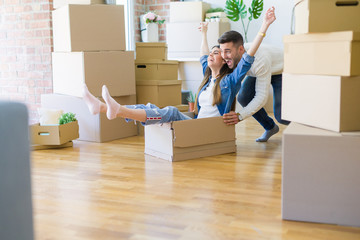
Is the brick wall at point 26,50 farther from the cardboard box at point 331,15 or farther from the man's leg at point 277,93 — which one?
the cardboard box at point 331,15

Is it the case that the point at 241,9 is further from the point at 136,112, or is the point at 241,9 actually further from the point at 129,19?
the point at 136,112

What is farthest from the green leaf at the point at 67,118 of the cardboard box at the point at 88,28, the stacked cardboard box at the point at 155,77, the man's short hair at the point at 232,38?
the man's short hair at the point at 232,38

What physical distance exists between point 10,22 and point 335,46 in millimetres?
3324

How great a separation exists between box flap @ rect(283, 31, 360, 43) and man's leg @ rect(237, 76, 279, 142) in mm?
1438

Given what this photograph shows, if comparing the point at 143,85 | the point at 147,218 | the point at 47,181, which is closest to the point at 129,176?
the point at 47,181

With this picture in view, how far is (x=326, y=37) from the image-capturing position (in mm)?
1818

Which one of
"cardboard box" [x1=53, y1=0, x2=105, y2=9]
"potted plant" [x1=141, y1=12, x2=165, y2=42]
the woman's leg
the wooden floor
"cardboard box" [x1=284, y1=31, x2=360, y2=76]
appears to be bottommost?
the wooden floor

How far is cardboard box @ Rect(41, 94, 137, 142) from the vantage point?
11.8 feet

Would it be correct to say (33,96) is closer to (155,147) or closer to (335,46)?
(155,147)

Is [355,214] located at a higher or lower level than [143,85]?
lower

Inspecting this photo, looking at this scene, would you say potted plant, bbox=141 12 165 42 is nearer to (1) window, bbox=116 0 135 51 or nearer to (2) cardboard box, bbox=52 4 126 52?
(1) window, bbox=116 0 135 51

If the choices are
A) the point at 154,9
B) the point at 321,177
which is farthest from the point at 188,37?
the point at 321,177

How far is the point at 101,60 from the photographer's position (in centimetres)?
361

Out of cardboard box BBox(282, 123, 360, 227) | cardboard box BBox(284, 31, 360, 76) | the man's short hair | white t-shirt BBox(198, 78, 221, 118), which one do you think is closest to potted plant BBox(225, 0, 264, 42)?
the man's short hair
